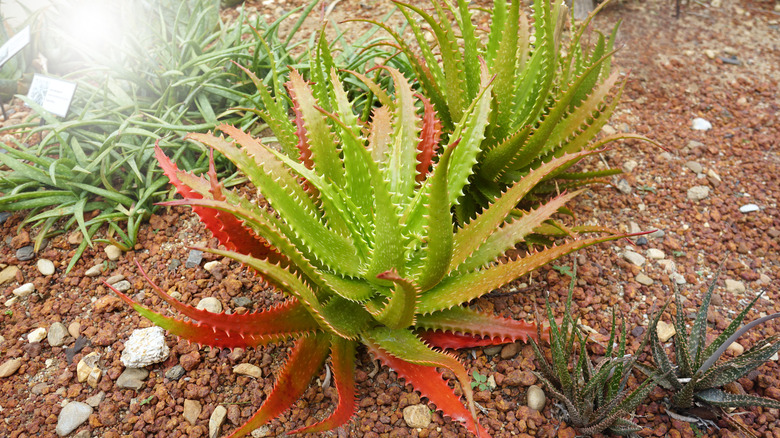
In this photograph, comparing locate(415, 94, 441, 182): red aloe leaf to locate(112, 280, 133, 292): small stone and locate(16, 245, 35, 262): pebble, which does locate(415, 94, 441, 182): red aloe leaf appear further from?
locate(16, 245, 35, 262): pebble

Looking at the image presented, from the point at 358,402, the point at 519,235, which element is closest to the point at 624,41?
the point at 519,235

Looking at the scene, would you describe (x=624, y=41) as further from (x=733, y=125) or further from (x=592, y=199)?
(x=592, y=199)

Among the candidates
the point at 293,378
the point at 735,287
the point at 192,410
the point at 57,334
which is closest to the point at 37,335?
the point at 57,334

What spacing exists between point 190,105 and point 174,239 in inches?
30.7

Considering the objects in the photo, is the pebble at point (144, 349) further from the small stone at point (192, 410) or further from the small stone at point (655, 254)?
the small stone at point (655, 254)

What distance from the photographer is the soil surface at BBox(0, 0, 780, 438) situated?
4.38 ft

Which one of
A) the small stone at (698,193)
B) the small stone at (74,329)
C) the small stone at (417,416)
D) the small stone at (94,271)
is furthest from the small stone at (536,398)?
the small stone at (94,271)

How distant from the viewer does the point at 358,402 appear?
4.42 feet

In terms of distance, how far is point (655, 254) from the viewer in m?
1.77

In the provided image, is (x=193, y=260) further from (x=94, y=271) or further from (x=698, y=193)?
(x=698, y=193)

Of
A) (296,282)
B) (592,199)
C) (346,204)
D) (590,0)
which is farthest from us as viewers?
(590,0)

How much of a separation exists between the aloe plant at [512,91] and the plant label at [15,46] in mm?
1538

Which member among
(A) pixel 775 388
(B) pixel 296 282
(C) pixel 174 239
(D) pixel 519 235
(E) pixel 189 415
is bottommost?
(A) pixel 775 388

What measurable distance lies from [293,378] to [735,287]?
1.49 meters
